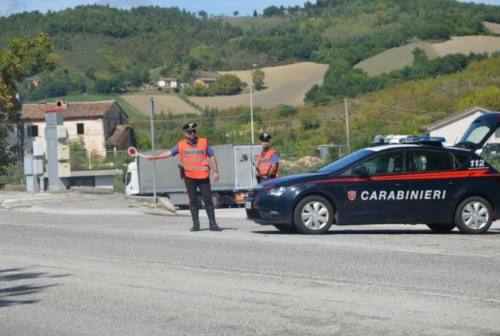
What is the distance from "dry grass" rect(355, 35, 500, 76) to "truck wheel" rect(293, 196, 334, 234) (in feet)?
299

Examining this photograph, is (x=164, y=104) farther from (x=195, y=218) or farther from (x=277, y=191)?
(x=277, y=191)

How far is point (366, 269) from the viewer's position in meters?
11.9

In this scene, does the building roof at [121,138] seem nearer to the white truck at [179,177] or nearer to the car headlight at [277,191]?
the white truck at [179,177]

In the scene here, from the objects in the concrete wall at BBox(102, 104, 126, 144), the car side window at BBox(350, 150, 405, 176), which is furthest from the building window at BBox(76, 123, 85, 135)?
the car side window at BBox(350, 150, 405, 176)

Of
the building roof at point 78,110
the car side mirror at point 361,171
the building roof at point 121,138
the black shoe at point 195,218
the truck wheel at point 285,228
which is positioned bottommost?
the truck wheel at point 285,228

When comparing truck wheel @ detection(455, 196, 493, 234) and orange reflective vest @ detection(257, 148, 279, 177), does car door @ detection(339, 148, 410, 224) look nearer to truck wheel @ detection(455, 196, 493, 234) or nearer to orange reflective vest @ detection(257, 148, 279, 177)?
truck wheel @ detection(455, 196, 493, 234)

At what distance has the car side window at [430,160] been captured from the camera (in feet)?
53.4

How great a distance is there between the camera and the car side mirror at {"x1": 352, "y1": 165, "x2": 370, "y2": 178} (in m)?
16.0

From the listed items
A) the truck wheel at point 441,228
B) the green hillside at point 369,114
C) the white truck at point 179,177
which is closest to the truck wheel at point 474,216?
the truck wheel at point 441,228

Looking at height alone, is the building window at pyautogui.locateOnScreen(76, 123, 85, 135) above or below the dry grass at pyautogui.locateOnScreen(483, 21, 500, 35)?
below

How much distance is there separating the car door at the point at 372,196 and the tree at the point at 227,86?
102945 mm

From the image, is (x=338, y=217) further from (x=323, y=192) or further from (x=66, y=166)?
(x=66, y=166)

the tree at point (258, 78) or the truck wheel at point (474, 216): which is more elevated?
the tree at point (258, 78)

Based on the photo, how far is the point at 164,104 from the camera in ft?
351
